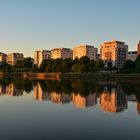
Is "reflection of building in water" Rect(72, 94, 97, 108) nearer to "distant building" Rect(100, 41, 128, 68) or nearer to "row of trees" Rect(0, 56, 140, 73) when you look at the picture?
"row of trees" Rect(0, 56, 140, 73)

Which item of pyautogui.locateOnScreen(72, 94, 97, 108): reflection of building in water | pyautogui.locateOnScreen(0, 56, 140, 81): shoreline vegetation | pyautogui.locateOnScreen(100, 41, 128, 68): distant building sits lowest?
pyautogui.locateOnScreen(72, 94, 97, 108): reflection of building in water

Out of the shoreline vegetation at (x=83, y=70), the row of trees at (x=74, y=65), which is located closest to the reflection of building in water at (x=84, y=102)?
the shoreline vegetation at (x=83, y=70)

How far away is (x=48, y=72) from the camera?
6314 inches

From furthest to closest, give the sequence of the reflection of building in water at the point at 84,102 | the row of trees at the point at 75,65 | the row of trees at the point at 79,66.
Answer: the row of trees at the point at 75,65 → the row of trees at the point at 79,66 → the reflection of building in water at the point at 84,102

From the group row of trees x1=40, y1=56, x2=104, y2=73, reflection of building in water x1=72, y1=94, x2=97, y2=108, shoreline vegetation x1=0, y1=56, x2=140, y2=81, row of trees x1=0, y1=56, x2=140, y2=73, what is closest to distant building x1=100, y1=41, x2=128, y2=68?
shoreline vegetation x1=0, y1=56, x2=140, y2=81

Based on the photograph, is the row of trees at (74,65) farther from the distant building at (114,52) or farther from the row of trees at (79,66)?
the distant building at (114,52)

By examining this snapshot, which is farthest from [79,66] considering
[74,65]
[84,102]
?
[84,102]

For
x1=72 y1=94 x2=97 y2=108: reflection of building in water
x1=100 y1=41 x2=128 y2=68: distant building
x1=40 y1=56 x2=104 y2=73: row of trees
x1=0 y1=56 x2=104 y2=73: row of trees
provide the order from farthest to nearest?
x1=100 y1=41 x2=128 y2=68: distant building, x1=0 y1=56 x2=104 y2=73: row of trees, x1=40 y1=56 x2=104 y2=73: row of trees, x1=72 y1=94 x2=97 y2=108: reflection of building in water

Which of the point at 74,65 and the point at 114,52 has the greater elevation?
the point at 114,52

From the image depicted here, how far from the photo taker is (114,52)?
18450 cm

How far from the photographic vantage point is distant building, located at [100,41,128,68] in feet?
605

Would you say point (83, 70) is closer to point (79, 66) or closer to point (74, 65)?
point (79, 66)

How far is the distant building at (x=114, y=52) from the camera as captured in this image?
605 feet

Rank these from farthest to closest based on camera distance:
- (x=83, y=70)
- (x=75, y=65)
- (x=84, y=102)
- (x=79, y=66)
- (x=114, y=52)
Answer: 1. (x=114, y=52)
2. (x=75, y=65)
3. (x=79, y=66)
4. (x=83, y=70)
5. (x=84, y=102)
